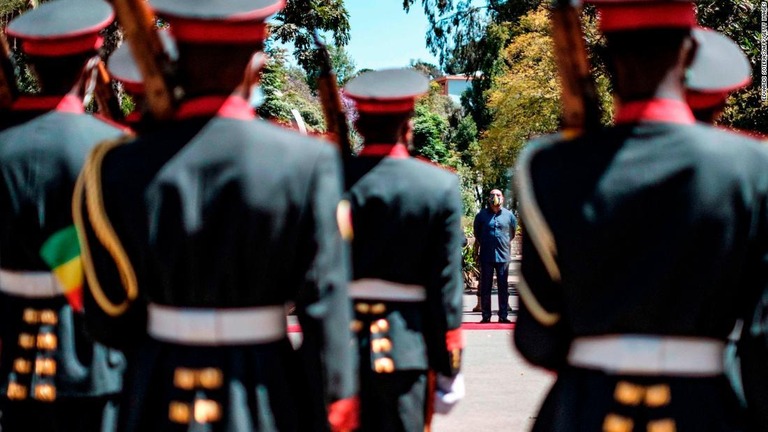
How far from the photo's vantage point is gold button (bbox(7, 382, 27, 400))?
3.63 meters

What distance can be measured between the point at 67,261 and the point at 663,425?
1831mm

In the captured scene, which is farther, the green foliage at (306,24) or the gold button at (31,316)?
the green foliage at (306,24)

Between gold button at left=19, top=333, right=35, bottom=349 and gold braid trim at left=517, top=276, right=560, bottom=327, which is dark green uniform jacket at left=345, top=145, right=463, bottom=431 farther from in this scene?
gold braid trim at left=517, top=276, right=560, bottom=327

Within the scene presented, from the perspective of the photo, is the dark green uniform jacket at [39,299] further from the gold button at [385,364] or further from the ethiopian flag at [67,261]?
the gold button at [385,364]

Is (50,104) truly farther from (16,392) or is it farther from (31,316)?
(16,392)

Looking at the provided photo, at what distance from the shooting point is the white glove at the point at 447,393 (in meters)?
4.61

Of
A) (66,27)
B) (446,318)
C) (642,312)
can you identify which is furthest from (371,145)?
(642,312)

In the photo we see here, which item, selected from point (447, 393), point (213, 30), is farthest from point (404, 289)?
point (213, 30)

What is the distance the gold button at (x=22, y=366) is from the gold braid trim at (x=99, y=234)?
95 centimetres

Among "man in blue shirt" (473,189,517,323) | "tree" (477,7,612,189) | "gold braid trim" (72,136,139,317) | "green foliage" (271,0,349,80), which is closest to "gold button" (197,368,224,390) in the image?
"gold braid trim" (72,136,139,317)

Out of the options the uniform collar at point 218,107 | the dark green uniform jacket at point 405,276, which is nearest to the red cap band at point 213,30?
the uniform collar at point 218,107

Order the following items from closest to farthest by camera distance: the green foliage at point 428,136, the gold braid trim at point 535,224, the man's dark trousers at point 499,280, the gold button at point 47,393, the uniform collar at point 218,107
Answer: the gold braid trim at point 535,224 → the uniform collar at point 218,107 → the gold button at point 47,393 → the man's dark trousers at point 499,280 → the green foliage at point 428,136

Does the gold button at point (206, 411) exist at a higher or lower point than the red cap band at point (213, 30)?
lower

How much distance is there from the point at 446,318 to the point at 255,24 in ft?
7.09
